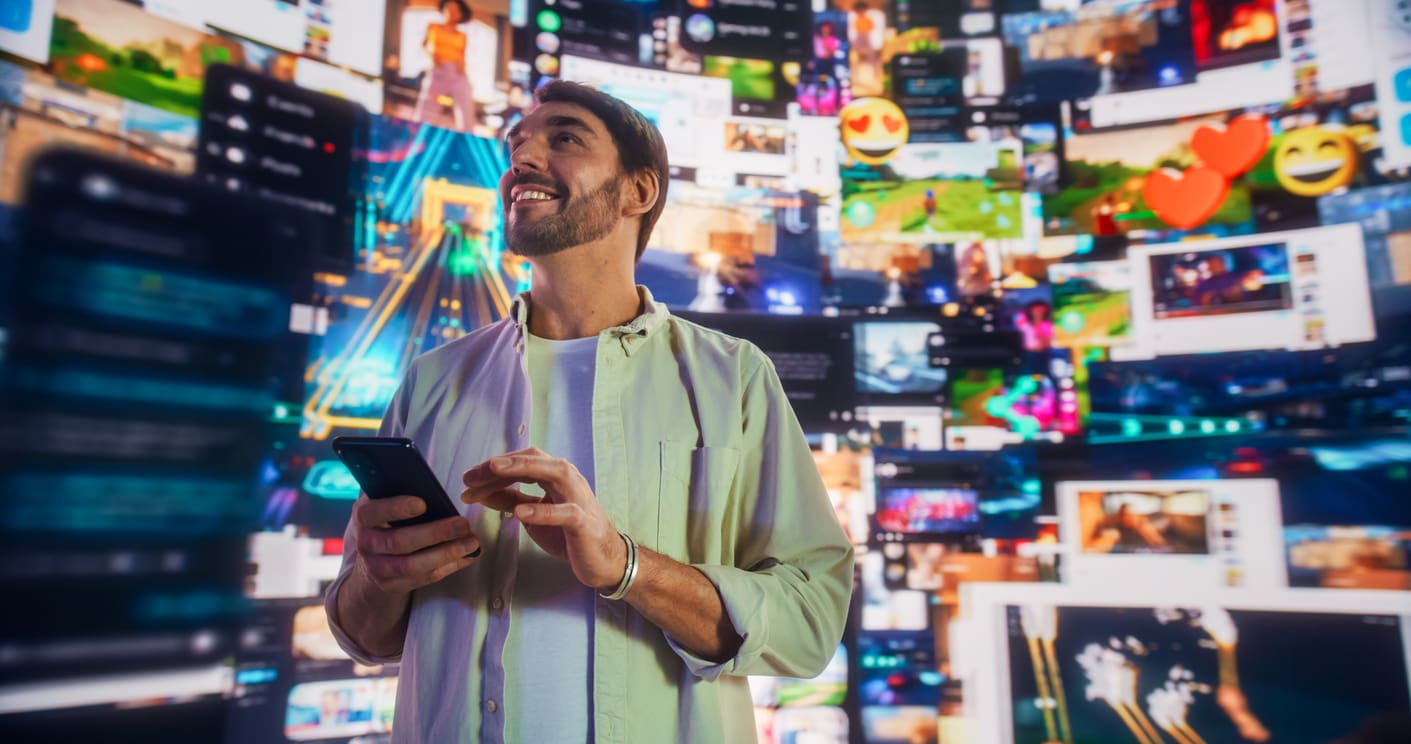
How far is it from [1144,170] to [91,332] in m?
3.00

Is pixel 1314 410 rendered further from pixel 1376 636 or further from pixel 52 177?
pixel 52 177

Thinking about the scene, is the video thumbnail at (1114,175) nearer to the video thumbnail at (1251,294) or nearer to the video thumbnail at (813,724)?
the video thumbnail at (1251,294)

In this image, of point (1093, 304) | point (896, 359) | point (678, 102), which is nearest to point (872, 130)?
point (678, 102)

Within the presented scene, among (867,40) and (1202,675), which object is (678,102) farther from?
(1202,675)

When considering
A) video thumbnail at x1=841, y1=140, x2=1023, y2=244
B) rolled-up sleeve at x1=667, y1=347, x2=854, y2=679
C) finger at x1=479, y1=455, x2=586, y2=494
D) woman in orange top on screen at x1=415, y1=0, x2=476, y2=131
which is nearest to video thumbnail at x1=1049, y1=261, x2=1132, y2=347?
video thumbnail at x1=841, y1=140, x2=1023, y2=244

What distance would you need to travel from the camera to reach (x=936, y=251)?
8.55 ft

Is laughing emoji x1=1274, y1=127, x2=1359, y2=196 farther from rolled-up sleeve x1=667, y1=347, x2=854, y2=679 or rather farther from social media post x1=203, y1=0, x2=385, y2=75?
social media post x1=203, y1=0, x2=385, y2=75

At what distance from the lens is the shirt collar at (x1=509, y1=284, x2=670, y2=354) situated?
3.92ft

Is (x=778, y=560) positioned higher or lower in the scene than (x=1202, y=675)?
higher

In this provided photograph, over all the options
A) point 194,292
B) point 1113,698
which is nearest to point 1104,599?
point 1113,698

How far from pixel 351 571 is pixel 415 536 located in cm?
25

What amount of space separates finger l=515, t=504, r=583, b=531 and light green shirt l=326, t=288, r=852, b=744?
204mm

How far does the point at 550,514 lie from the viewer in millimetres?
827

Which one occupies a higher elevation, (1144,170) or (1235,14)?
(1235,14)
